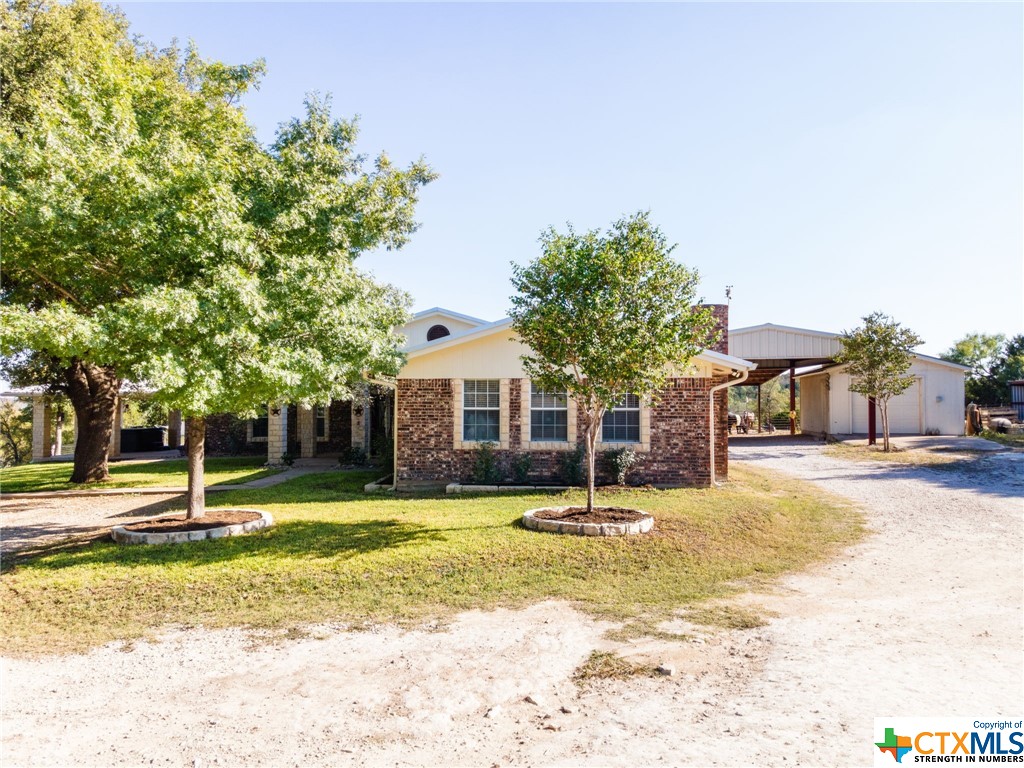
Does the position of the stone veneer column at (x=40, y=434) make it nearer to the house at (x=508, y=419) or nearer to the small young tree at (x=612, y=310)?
the house at (x=508, y=419)

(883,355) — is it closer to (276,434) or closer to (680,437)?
(680,437)

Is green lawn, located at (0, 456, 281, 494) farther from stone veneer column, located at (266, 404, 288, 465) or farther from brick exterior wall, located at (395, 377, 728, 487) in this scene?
brick exterior wall, located at (395, 377, 728, 487)

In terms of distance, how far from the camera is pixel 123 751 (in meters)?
3.80

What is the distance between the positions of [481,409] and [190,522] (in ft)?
20.9

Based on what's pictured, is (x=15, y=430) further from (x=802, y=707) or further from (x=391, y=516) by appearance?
(x=802, y=707)

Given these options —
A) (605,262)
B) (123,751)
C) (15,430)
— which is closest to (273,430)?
(605,262)

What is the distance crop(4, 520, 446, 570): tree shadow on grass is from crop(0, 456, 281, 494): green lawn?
7387 mm

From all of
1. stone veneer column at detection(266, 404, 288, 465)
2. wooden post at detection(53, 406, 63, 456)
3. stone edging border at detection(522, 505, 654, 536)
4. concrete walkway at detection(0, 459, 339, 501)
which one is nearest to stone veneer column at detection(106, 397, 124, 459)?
wooden post at detection(53, 406, 63, 456)

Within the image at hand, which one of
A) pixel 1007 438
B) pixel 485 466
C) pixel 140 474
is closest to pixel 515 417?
pixel 485 466

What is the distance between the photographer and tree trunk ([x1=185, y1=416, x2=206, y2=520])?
10.0 m

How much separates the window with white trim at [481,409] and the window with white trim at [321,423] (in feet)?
33.6

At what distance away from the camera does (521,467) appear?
13.9m

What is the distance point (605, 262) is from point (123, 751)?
25.1ft

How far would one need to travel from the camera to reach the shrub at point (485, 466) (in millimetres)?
13867
